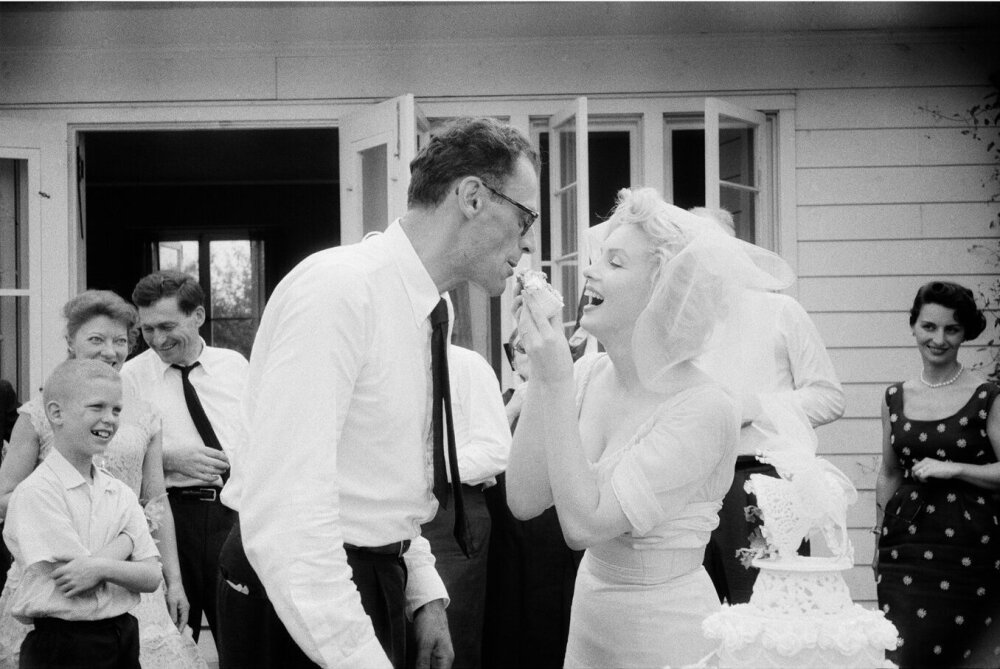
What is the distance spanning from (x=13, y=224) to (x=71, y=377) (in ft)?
10.3

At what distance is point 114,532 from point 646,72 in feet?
13.1

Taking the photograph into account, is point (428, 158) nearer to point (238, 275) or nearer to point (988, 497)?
point (988, 497)

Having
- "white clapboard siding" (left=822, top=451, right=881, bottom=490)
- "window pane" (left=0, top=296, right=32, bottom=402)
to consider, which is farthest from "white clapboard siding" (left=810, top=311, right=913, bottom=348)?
"window pane" (left=0, top=296, right=32, bottom=402)

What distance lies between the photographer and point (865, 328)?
20.8 ft

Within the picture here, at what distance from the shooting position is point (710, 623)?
2129 millimetres

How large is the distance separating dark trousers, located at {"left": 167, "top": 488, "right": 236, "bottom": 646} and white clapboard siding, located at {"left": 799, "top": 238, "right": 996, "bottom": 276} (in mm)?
3435

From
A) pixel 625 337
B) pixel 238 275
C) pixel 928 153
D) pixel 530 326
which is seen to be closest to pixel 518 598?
pixel 625 337

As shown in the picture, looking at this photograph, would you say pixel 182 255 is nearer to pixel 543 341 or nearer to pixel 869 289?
pixel 869 289

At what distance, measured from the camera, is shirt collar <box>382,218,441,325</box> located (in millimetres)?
2164

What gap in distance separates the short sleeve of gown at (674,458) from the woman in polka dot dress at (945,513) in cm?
238

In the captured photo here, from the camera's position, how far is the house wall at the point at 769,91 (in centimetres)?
634

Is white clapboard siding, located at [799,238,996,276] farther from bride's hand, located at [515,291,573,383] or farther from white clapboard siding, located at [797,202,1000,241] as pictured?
bride's hand, located at [515,291,573,383]

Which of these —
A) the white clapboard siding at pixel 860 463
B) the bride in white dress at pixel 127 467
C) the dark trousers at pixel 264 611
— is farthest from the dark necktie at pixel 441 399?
the white clapboard siding at pixel 860 463

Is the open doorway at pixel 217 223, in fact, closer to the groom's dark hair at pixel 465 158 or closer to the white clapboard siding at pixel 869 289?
the white clapboard siding at pixel 869 289
